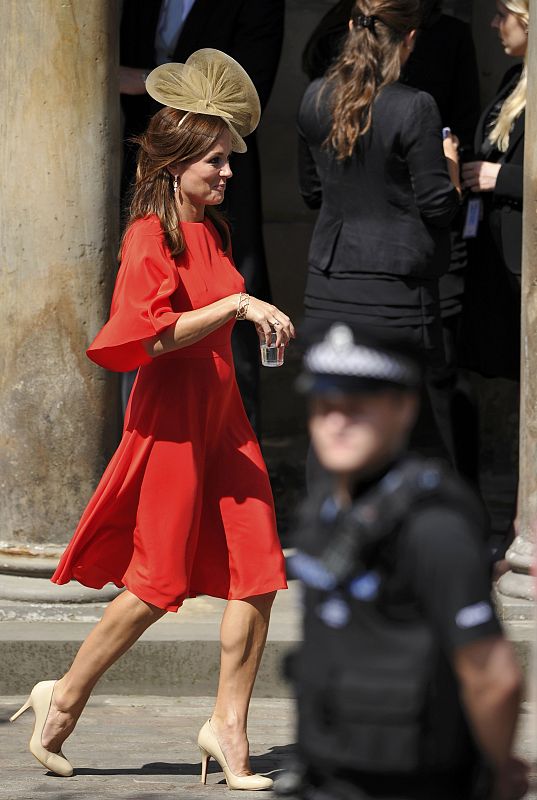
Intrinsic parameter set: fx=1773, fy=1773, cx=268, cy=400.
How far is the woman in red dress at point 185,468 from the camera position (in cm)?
500

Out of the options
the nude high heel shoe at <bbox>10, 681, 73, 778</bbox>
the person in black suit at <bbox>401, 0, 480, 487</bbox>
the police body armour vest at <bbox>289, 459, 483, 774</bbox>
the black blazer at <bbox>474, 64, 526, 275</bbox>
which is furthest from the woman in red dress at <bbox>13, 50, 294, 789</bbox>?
the police body armour vest at <bbox>289, 459, 483, 774</bbox>

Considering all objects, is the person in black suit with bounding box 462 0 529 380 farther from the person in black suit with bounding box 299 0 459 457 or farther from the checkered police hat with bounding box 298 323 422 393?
the checkered police hat with bounding box 298 323 422 393

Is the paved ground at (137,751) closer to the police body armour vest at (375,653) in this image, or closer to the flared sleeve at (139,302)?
the flared sleeve at (139,302)

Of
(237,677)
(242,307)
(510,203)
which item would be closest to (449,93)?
(510,203)

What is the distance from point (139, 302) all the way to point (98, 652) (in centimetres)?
99

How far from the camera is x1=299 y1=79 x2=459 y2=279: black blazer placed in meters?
6.19

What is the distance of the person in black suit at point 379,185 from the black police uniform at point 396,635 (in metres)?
3.43

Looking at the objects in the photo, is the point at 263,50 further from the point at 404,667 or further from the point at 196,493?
the point at 404,667

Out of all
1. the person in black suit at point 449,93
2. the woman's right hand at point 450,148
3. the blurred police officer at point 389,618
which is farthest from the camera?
the person in black suit at point 449,93

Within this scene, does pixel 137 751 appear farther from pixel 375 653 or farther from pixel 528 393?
pixel 375 653

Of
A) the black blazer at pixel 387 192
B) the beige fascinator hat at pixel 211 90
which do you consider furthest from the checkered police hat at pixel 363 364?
the black blazer at pixel 387 192

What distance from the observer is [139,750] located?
5.49 m

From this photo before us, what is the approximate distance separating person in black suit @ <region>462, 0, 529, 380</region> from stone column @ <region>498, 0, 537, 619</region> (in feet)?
1.40

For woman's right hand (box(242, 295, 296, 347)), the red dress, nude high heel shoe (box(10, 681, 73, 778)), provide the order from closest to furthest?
woman's right hand (box(242, 295, 296, 347)), the red dress, nude high heel shoe (box(10, 681, 73, 778))
